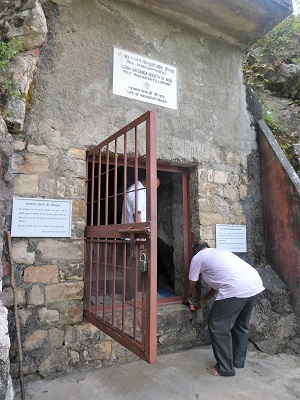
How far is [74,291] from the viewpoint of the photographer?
2.99 meters

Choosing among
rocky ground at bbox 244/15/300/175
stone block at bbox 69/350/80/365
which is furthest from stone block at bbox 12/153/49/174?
rocky ground at bbox 244/15/300/175

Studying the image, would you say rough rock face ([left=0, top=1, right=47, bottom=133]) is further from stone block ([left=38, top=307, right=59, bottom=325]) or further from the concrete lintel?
stone block ([left=38, top=307, right=59, bottom=325])

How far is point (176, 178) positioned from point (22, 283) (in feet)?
7.34

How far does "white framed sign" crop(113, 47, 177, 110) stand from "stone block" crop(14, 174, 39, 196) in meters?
1.36

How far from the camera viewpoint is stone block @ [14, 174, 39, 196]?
9.38ft

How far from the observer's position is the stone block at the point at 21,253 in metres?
2.79

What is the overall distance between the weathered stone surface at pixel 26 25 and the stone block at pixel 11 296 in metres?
2.31

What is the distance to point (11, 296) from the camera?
2.71 metres

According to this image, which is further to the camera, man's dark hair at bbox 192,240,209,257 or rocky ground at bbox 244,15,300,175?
rocky ground at bbox 244,15,300,175

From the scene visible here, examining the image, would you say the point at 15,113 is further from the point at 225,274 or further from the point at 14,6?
the point at 225,274

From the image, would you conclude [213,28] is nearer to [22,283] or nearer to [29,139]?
[29,139]

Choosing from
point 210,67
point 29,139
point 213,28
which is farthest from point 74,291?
point 213,28

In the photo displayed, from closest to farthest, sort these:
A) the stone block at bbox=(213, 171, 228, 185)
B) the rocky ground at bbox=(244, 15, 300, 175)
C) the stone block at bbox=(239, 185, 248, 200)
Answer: the stone block at bbox=(213, 171, 228, 185) < the stone block at bbox=(239, 185, 248, 200) < the rocky ground at bbox=(244, 15, 300, 175)

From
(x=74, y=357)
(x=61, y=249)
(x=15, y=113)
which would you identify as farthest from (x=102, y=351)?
(x=15, y=113)
